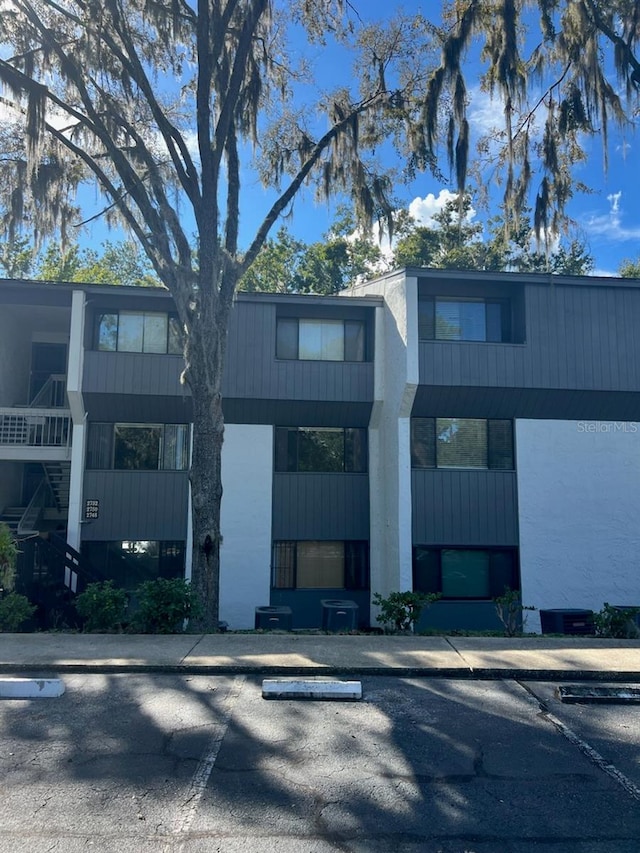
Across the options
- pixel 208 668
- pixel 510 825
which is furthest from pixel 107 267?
pixel 510 825

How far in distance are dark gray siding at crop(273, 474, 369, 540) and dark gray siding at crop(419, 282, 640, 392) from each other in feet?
11.0

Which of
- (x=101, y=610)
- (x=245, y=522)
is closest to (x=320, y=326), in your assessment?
(x=245, y=522)

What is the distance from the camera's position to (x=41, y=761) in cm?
448

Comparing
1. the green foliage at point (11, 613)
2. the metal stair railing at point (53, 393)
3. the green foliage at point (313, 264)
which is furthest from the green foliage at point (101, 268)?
the green foliage at point (11, 613)

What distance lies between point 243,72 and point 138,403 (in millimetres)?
7059

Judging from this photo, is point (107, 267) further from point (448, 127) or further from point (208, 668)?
point (208, 668)

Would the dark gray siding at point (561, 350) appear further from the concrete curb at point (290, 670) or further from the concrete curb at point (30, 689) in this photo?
the concrete curb at point (30, 689)

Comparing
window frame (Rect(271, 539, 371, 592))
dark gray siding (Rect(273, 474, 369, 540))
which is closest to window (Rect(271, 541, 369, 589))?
window frame (Rect(271, 539, 371, 592))

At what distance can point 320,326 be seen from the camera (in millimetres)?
14898

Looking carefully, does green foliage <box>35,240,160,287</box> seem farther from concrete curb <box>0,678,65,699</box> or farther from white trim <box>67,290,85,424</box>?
concrete curb <box>0,678,65,699</box>

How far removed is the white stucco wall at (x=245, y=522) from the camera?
557 inches

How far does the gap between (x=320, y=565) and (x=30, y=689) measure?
9216mm

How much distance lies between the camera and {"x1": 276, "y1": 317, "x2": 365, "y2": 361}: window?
1477cm

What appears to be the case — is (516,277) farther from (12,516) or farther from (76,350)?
(12,516)
